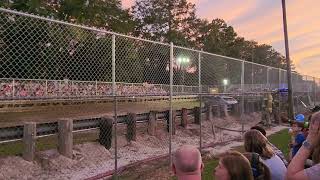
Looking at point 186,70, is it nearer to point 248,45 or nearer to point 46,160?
point 46,160

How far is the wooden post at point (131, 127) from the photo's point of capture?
13.5 meters

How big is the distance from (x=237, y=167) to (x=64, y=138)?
745 centimetres

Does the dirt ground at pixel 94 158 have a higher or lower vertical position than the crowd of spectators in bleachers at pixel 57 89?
lower

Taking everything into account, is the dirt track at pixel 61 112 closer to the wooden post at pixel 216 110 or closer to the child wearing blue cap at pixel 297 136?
the child wearing blue cap at pixel 297 136

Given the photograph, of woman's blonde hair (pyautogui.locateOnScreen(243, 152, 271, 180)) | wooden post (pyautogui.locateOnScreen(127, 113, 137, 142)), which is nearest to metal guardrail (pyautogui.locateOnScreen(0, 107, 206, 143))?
wooden post (pyautogui.locateOnScreen(127, 113, 137, 142))

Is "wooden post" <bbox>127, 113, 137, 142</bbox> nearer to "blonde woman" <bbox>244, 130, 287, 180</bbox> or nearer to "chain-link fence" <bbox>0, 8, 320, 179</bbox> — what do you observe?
"chain-link fence" <bbox>0, 8, 320, 179</bbox>

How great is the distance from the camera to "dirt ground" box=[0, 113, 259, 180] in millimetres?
9664

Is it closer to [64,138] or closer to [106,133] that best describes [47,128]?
[64,138]

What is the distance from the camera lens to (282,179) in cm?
527

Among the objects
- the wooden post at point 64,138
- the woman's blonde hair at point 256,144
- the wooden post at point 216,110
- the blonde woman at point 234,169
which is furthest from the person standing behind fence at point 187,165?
the wooden post at point 216,110

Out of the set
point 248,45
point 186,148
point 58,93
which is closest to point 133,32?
point 248,45

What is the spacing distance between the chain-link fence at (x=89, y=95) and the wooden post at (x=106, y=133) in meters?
0.02

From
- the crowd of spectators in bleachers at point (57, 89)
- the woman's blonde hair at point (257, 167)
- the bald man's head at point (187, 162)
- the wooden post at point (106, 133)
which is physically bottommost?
the wooden post at point (106, 133)

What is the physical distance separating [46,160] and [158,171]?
2.38 m
